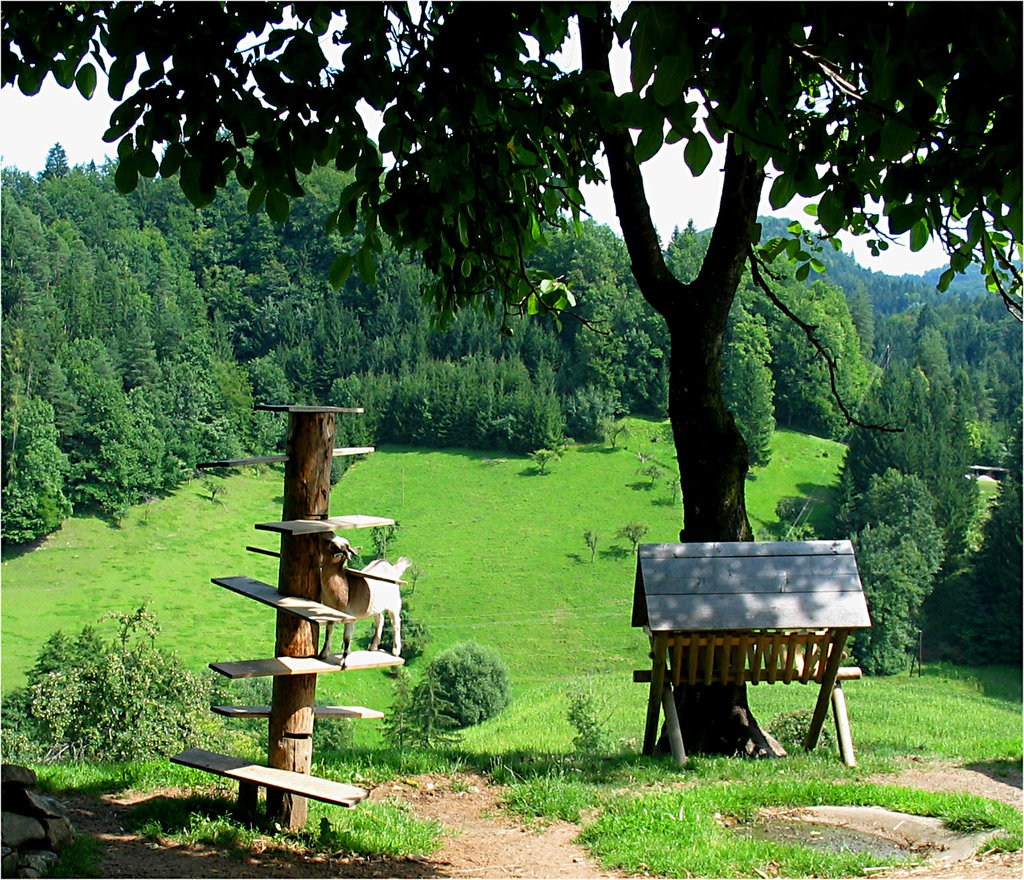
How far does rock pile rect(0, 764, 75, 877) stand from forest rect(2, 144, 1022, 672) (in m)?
64.6

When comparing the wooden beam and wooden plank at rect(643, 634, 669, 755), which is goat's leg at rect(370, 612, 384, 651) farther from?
the wooden beam

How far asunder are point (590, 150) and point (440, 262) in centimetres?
183

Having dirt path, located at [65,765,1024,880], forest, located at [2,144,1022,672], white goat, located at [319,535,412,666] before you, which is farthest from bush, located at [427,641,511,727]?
white goat, located at [319,535,412,666]

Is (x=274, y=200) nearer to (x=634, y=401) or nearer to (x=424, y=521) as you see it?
(x=424, y=521)

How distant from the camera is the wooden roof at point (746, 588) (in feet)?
25.0

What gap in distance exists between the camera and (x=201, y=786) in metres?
6.19

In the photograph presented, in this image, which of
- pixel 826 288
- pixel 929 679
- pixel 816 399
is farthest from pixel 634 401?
pixel 929 679

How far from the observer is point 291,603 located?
5.29 meters

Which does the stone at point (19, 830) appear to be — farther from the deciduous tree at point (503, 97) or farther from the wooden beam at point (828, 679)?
the wooden beam at point (828, 679)

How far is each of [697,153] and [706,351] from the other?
16.5 feet

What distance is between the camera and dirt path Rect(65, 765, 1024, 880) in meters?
4.83

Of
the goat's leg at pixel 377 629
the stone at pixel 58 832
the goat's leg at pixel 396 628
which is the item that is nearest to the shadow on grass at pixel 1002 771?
the goat's leg at pixel 396 628

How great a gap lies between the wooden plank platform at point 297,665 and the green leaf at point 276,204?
233 cm

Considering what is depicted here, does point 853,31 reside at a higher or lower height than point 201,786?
higher
